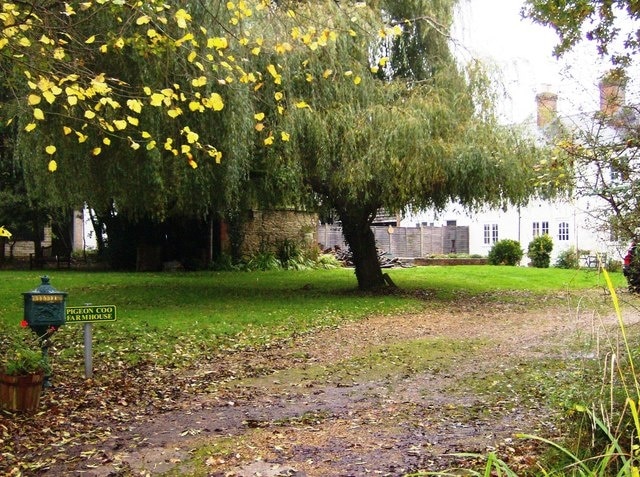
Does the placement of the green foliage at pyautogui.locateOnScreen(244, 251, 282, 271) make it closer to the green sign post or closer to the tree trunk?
the tree trunk

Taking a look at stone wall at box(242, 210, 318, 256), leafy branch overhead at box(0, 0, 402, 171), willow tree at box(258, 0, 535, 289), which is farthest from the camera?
stone wall at box(242, 210, 318, 256)

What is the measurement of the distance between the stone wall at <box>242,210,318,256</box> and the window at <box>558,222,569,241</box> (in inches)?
456

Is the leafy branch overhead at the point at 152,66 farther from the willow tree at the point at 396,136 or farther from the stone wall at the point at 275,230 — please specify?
the stone wall at the point at 275,230

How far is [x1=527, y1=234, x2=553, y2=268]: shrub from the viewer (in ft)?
85.3

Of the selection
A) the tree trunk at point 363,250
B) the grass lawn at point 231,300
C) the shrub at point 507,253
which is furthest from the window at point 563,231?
the tree trunk at point 363,250

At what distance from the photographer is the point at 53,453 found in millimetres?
4688

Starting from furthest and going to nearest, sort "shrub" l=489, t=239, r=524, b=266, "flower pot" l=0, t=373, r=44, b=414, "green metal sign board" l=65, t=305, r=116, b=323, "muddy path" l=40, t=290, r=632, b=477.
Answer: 1. "shrub" l=489, t=239, r=524, b=266
2. "green metal sign board" l=65, t=305, r=116, b=323
3. "flower pot" l=0, t=373, r=44, b=414
4. "muddy path" l=40, t=290, r=632, b=477

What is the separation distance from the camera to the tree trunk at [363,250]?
15242mm

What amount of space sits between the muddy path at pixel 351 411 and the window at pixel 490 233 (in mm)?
22364

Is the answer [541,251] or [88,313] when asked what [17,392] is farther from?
[541,251]

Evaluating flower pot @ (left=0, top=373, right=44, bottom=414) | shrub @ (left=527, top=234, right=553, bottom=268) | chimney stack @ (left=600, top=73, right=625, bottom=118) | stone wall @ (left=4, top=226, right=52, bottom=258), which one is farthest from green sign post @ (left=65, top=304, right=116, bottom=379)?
shrub @ (left=527, top=234, right=553, bottom=268)

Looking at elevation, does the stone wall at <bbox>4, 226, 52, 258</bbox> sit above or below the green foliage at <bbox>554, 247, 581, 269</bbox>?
above

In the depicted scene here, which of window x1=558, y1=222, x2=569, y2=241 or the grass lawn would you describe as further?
window x1=558, y1=222, x2=569, y2=241

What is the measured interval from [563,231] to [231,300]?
2045 cm
